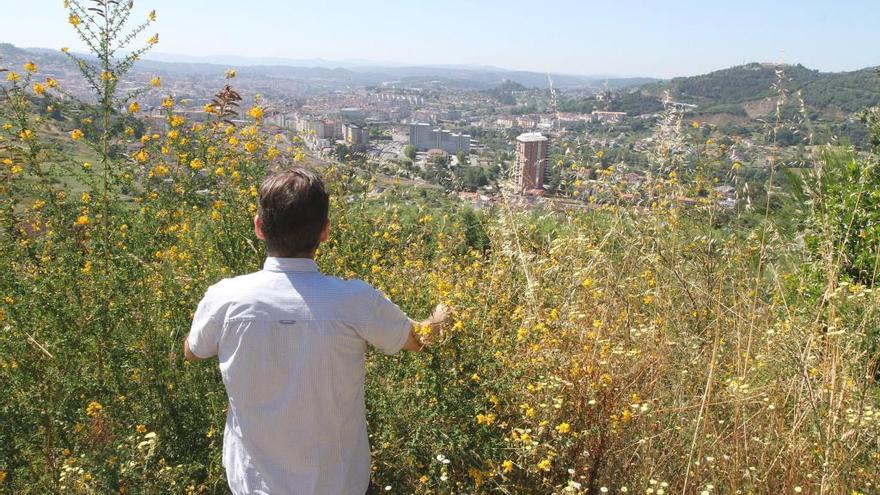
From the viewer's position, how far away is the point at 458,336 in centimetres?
229

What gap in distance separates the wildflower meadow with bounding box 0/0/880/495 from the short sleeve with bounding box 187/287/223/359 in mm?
650

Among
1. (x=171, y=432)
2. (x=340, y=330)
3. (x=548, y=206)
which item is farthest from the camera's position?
(x=548, y=206)

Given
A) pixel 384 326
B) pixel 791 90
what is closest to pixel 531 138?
pixel 791 90

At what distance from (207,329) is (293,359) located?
0.99ft

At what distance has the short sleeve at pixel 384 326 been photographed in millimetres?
1720

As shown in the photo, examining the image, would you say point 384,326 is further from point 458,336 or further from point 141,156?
point 141,156

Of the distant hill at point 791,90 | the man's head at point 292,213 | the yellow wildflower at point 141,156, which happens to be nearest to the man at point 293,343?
the man's head at point 292,213

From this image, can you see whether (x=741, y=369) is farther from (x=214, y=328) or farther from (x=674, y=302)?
(x=214, y=328)

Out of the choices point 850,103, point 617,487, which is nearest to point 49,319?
point 617,487

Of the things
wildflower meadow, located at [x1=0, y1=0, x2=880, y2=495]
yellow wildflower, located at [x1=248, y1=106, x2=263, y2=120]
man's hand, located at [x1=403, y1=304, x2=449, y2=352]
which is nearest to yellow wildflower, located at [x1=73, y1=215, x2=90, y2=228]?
→ wildflower meadow, located at [x1=0, y1=0, x2=880, y2=495]

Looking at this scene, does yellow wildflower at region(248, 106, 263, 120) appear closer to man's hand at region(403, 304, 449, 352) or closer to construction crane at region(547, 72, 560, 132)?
construction crane at region(547, 72, 560, 132)

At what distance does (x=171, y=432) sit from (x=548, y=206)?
2.99 m

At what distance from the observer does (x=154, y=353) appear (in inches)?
106

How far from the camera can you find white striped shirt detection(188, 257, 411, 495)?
1.65 metres
